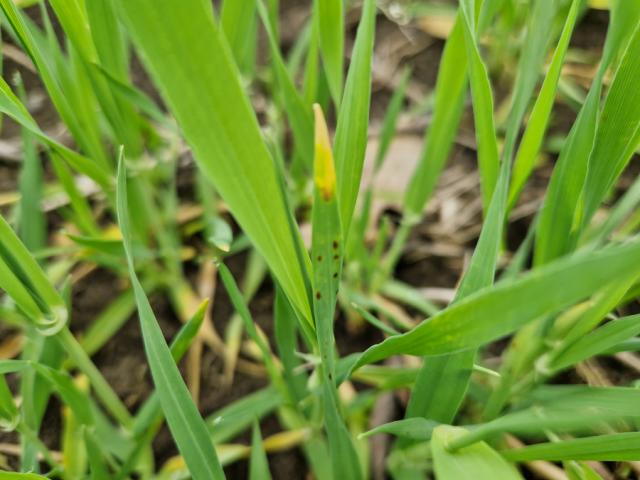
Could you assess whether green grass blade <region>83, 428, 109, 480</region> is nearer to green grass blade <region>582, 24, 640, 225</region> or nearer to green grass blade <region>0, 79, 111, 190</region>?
green grass blade <region>0, 79, 111, 190</region>

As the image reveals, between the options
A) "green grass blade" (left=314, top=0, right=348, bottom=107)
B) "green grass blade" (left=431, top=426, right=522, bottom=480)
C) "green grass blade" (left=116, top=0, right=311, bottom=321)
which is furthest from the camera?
"green grass blade" (left=314, top=0, right=348, bottom=107)

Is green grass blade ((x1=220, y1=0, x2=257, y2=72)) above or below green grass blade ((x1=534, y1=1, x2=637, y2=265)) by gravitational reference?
above

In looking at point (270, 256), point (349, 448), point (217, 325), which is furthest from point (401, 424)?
point (217, 325)

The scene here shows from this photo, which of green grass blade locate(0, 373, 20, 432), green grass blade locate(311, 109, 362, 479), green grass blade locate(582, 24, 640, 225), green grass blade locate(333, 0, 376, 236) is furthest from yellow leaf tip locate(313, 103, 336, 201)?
green grass blade locate(0, 373, 20, 432)

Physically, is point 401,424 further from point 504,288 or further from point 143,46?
point 143,46

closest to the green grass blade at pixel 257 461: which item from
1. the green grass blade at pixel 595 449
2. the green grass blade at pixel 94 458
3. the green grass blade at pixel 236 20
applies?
the green grass blade at pixel 94 458

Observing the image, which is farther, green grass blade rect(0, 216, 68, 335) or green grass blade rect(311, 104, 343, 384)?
green grass blade rect(0, 216, 68, 335)

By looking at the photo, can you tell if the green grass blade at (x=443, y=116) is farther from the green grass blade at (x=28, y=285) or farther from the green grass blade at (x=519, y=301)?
the green grass blade at (x=28, y=285)
